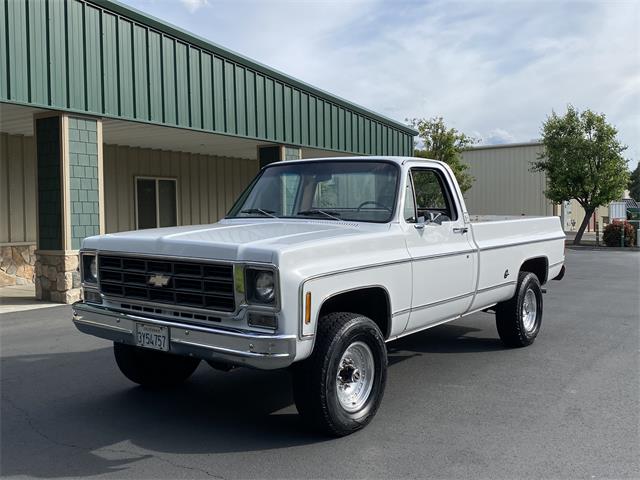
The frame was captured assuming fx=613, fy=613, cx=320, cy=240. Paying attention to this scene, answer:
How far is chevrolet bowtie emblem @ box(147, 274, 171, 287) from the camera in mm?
4148

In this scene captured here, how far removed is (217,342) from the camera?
3.81 metres

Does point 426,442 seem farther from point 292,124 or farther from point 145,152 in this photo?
point 145,152

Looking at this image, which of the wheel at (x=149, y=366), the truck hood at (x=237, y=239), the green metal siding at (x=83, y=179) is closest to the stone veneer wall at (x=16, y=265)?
the green metal siding at (x=83, y=179)

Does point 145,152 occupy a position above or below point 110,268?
above

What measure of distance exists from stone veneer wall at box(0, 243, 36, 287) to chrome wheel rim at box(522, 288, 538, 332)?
10027 mm

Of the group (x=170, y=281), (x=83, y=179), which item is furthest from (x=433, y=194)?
(x=83, y=179)

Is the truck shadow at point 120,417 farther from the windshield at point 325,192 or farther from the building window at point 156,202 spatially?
the building window at point 156,202

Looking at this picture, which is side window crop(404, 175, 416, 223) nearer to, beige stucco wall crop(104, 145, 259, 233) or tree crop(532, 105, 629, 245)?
beige stucco wall crop(104, 145, 259, 233)

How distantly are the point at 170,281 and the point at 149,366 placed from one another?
1.41 metres

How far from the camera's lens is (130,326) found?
4.26 m

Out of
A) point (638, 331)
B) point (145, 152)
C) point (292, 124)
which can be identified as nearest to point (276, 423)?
point (638, 331)

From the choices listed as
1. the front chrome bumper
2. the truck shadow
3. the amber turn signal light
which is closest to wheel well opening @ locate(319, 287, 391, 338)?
the amber turn signal light

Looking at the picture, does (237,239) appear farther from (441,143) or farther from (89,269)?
(441,143)

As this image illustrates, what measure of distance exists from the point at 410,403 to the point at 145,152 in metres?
12.5
